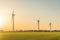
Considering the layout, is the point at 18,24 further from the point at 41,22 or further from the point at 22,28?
the point at 41,22

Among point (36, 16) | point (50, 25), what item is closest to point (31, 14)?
point (36, 16)

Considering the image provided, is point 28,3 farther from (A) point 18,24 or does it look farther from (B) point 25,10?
(A) point 18,24

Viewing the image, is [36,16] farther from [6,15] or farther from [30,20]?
[6,15]

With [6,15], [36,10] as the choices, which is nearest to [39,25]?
[36,10]

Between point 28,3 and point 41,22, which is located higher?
point 28,3

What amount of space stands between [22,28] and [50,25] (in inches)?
38.4

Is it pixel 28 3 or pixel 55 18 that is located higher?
pixel 28 3

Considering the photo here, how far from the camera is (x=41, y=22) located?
725cm

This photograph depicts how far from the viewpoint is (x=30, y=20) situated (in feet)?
23.0

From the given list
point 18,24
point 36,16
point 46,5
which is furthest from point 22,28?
point 46,5

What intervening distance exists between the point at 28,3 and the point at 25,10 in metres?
0.27

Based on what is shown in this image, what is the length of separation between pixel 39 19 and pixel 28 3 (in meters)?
0.69

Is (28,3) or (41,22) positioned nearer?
(28,3)

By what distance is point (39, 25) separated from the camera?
7191mm
